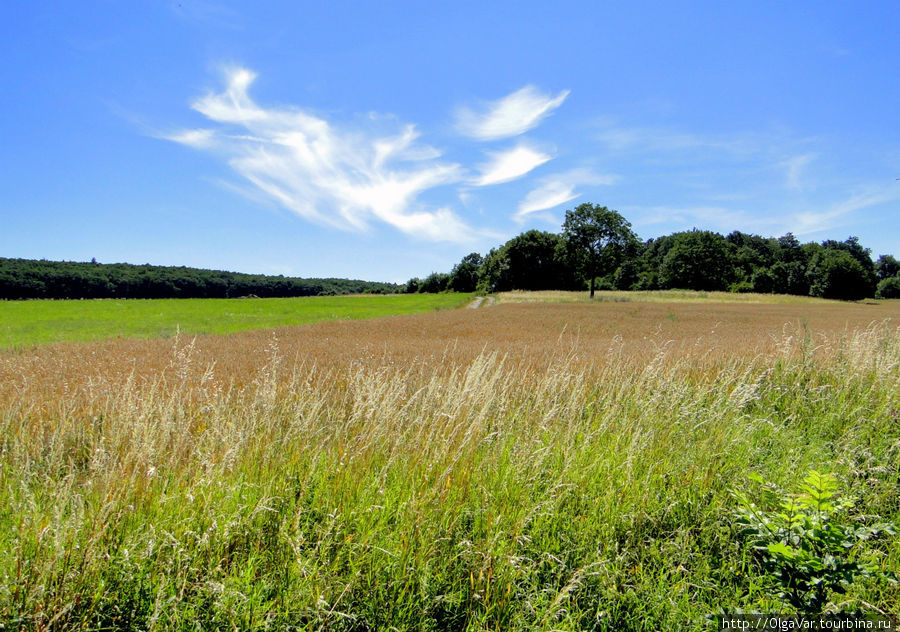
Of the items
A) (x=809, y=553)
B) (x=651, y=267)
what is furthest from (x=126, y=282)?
(x=651, y=267)

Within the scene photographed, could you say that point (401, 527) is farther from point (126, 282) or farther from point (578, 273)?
point (126, 282)

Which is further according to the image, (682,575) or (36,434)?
(36,434)

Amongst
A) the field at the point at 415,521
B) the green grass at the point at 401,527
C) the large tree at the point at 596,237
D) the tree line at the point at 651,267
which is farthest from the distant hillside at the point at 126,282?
the green grass at the point at 401,527

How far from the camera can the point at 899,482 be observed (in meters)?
4.18

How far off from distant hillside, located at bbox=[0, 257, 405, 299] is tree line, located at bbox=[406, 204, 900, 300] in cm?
4230

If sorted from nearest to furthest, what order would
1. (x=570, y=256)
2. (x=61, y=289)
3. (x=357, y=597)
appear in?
(x=357, y=597) → (x=570, y=256) → (x=61, y=289)

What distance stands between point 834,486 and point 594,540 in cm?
162

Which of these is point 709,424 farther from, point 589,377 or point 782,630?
point 782,630

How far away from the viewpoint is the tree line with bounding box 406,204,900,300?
2365 inches

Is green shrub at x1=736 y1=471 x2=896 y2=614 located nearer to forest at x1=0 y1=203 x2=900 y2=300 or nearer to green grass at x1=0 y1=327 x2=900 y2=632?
green grass at x1=0 y1=327 x2=900 y2=632

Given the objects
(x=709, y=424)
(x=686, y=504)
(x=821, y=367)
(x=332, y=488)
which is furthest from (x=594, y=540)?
(x=821, y=367)

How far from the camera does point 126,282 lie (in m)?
85.4

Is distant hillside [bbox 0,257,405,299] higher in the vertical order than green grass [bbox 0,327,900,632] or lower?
higher

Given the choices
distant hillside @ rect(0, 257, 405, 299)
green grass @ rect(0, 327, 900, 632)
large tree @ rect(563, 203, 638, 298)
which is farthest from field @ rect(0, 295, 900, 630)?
distant hillside @ rect(0, 257, 405, 299)
